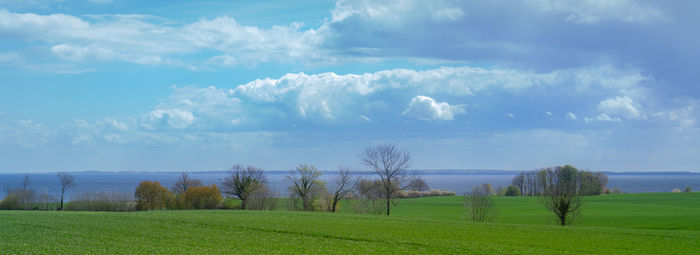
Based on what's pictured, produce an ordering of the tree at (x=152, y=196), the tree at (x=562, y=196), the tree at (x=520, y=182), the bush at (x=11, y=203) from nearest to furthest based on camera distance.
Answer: the tree at (x=562, y=196)
the bush at (x=11, y=203)
the tree at (x=152, y=196)
the tree at (x=520, y=182)

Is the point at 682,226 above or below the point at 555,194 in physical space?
below

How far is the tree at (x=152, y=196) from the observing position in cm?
8269

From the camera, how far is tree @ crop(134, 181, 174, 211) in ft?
271

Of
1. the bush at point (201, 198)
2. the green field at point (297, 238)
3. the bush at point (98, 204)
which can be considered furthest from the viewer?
the bush at point (201, 198)

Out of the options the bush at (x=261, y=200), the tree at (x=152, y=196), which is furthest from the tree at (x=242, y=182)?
the tree at (x=152, y=196)

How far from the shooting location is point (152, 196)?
84.4 meters

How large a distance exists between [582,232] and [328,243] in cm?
1494

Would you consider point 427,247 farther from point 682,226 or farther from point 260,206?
point 260,206

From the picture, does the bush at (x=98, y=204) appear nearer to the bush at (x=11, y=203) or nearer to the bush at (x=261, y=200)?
the bush at (x=11, y=203)

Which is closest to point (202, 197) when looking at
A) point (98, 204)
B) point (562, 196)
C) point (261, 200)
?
point (98, 204)

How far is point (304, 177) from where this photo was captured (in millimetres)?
75500

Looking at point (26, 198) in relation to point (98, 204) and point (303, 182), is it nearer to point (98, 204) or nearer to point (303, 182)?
point (98, 204)

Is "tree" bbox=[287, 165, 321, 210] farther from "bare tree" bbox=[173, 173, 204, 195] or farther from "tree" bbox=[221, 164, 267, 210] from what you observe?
"bare tree" bbox=[173, 173, 204, 195]

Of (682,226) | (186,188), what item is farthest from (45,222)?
(186,188)
